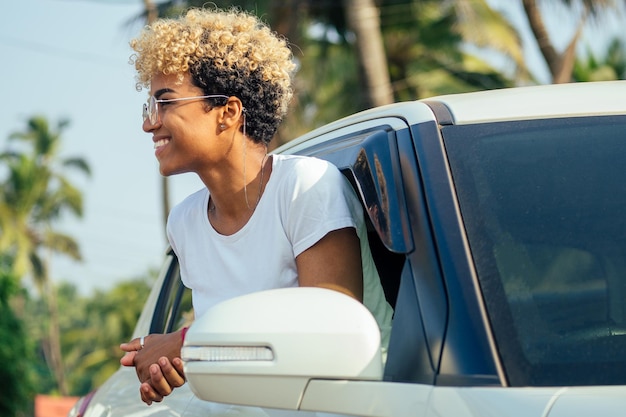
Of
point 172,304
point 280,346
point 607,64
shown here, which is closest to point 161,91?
point 280,346

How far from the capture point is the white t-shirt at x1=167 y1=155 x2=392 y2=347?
7.64 ft

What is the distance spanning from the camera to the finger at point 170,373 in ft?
7.30

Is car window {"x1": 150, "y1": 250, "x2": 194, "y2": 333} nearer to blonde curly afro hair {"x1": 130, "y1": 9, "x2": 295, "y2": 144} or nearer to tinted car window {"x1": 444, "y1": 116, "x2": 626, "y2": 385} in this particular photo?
blonde curly afro hair {"x1": 130, "y1": 9, "x2": 295, "y2": 144}

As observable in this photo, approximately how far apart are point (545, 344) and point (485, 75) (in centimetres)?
2395

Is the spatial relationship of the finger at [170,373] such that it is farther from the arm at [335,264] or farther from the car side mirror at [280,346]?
the car side mirror at [280,346]

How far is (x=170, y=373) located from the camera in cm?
222

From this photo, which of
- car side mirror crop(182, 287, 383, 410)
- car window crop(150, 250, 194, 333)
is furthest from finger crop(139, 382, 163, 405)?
car window crop(150, 250, 194, 333)

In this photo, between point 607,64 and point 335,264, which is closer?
point 335,264

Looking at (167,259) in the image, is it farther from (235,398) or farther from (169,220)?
(235,398)

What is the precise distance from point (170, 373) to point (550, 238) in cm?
80

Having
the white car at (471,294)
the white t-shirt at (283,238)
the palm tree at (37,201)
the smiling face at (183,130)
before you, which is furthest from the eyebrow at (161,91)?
the palm tree at (37,201)

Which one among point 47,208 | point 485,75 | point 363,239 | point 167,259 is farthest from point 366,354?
point 47,208

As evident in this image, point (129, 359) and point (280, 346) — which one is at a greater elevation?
point (280, 346)

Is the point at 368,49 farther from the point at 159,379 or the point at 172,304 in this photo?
the point at 159,379
